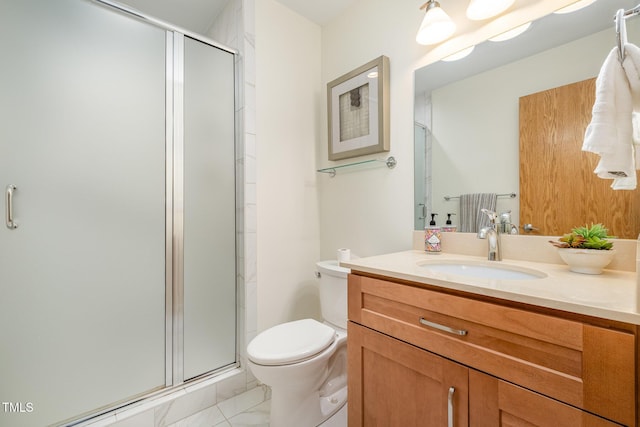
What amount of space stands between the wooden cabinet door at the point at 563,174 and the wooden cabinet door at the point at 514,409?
66 centimetres

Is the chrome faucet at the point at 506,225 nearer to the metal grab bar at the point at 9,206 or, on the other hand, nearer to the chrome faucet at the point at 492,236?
the chrome faucet at the point at 492,236

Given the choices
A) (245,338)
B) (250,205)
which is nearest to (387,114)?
(250,205)

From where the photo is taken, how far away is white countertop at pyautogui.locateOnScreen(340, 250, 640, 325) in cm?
54

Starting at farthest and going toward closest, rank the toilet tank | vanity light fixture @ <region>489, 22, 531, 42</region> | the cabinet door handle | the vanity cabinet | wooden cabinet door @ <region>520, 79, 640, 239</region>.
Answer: the toilet tank
vanity light fixture @ <region>489, 22, 531, 42</region>
wooden cabinet door @ <region>520, 79, 640, 239</region>
the cabinet door handle
the vanity cabinet

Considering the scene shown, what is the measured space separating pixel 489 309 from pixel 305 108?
1.68 m

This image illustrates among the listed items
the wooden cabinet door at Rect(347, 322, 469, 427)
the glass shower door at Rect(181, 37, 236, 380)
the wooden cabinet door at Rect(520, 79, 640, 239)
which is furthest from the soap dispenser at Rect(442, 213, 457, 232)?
the glass shower door at Rect(181, 37, 236, 380)

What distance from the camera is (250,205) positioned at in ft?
5.32

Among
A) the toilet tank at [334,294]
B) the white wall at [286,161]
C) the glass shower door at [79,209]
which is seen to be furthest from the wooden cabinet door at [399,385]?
the glass shower door at [79,209]

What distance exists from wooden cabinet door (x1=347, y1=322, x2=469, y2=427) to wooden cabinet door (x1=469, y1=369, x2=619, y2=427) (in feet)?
0.09

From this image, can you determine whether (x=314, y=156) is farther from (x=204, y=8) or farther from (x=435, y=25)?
(x=204, y=8)

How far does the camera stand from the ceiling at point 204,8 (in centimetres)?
174

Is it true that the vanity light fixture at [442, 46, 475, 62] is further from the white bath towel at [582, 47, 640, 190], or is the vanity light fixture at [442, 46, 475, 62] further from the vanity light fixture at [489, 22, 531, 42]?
the white bath towel at [582, 47, 640, 190]

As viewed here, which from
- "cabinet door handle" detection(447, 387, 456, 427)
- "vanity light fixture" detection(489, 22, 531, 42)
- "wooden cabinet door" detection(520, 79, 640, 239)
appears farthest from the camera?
"vanity light fixture" detection(489, 22, 531, 42)

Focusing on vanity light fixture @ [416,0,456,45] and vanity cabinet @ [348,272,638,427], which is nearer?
vanity cabinet @ [348,272,638,427]
